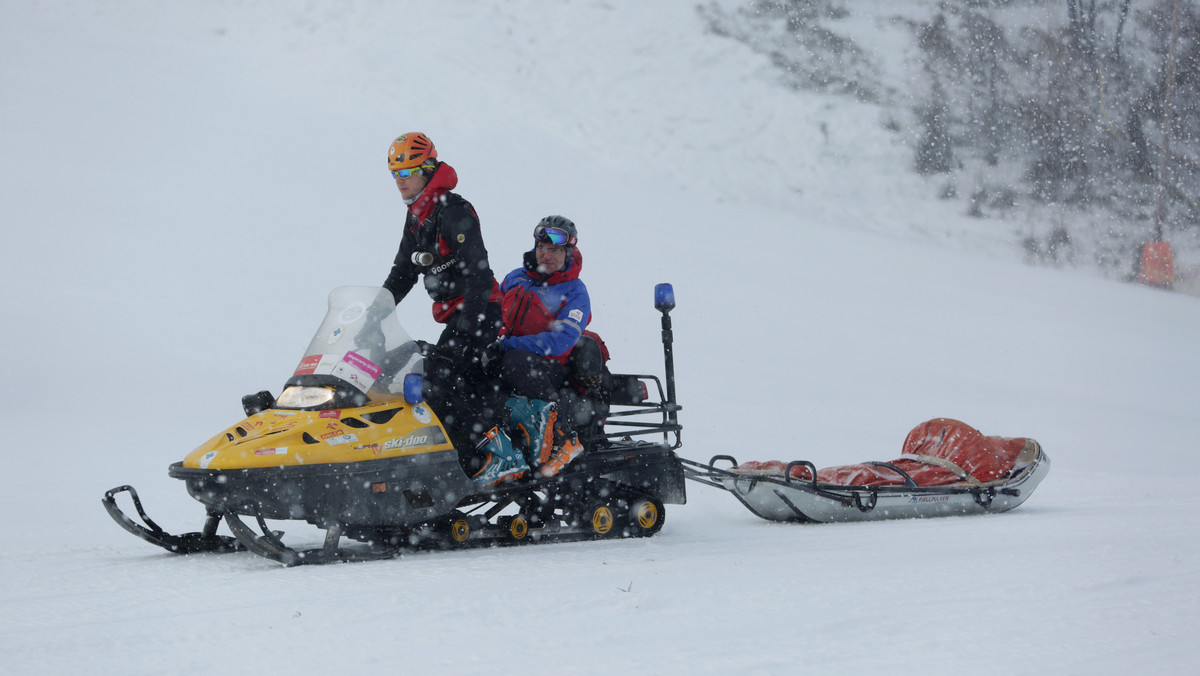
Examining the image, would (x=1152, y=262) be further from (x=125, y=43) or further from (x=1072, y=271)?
(x=125, y=43)

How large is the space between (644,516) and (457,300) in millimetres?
1386

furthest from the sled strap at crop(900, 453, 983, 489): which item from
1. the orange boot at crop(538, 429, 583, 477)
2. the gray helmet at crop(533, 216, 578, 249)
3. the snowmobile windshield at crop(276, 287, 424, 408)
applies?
the snowmobile windshield at crop(276, 287, 424, 408)

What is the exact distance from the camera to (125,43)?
1967 centimetres

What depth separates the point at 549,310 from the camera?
4992mm

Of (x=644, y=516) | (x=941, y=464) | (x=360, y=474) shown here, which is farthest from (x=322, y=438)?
(x=941, y=464)

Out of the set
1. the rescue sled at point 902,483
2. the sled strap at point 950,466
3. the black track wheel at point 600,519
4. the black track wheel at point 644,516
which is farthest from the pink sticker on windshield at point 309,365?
the sled strap at point 950,466

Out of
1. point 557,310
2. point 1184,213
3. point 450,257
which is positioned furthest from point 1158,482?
point 1184,213

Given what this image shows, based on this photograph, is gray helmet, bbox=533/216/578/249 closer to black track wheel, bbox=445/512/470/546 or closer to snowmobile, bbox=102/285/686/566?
snowmobile, bbox=102/285/686/566

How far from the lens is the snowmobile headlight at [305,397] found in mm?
4172

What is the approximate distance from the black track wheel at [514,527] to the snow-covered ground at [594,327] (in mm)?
196

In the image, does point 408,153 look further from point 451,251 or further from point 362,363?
point 362,363

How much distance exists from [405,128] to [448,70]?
10.9ft

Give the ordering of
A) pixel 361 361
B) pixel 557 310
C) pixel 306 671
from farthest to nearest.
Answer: pixel 557 310 → pixel 361 361 → pixel 306 671

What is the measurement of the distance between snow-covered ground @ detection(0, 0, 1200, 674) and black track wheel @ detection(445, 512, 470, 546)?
0.17m
